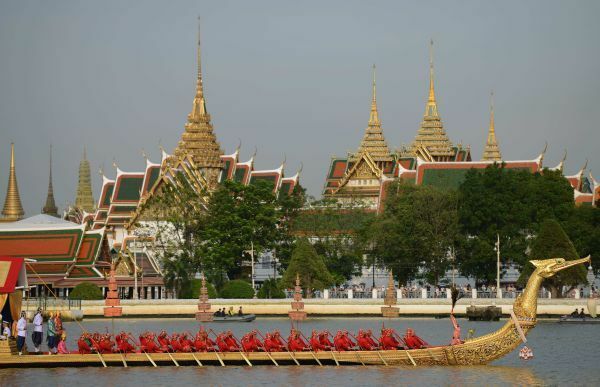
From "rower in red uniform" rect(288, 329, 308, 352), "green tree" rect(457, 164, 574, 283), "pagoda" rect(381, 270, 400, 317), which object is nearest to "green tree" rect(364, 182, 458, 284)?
"green tree" rect(457, 164, 574, 283)

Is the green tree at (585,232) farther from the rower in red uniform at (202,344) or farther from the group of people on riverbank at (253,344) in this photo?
the rower in red uniform at (202,344)

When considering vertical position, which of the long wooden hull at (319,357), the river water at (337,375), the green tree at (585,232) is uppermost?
the green tree at (585,232)

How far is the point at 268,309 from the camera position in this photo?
246 feet

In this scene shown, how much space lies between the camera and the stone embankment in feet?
231

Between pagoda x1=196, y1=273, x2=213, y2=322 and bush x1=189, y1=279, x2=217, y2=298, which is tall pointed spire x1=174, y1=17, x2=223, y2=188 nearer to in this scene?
bush x1=189, y1=279, x2=217, y2=298

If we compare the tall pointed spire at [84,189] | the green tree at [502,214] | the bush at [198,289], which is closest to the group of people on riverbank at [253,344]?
the bush at [198,289]

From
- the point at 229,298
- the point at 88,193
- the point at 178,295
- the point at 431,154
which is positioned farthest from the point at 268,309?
the point at 88,193

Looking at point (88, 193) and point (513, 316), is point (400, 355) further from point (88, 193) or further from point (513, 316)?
point (88, 193)

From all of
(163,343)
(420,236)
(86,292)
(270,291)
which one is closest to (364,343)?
(163,343)

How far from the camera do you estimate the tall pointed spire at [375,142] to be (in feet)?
395

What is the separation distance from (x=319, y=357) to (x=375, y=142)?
76.2 meters

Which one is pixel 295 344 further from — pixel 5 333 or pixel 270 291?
pixel 270 291

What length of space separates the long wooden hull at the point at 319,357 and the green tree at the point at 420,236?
110ft

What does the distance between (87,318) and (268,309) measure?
8917 mm
